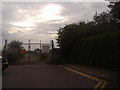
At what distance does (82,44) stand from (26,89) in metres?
13.8

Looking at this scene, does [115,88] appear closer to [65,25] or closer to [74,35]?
[74,35]

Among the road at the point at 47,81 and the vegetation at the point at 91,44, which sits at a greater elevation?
the vegetation at the point at 91,44

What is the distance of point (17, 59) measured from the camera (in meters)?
27.0

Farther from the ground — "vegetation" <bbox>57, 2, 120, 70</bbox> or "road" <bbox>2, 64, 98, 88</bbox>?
"vegetation" <bbox>57, 2, 120, 70</bbox>

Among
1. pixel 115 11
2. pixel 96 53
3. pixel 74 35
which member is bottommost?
pixel 96 53

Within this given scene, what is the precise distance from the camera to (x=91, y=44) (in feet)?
64.4

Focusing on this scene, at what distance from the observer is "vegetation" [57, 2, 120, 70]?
1612 cm

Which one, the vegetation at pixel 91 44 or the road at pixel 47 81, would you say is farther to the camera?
the vegetation at pixel 91 44

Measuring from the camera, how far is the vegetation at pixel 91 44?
1612cm

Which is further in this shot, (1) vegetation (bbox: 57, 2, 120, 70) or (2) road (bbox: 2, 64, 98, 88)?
(1) vegetation (bbox: 57, 2, 120, 70)

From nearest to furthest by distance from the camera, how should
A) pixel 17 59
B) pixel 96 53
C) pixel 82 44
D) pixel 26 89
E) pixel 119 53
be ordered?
pixel 26 89, pixel 119 53, pixel 96 53, pixel 82 44, pixel 17 59

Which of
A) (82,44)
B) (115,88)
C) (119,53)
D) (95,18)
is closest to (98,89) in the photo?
(115,88)

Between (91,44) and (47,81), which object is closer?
(47,81)

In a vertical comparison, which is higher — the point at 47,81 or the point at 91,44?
the point at 91,44
